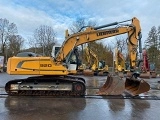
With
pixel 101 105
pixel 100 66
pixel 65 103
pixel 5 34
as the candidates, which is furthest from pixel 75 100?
pixel 5 34

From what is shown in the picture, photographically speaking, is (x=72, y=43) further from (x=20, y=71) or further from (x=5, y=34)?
(x=5, y=34)

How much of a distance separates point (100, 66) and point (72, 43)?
24.2m

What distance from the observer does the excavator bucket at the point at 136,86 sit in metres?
12.0

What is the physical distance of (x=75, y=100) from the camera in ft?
35.9

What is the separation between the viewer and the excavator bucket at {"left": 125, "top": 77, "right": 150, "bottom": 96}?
12.0 metres

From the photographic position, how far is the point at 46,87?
12.0 m

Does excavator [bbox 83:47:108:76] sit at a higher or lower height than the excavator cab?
higher

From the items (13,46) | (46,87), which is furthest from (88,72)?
(13,46)

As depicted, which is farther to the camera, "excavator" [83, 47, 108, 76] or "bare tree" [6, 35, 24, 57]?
"bare tree" [6, 35, 24, 57]

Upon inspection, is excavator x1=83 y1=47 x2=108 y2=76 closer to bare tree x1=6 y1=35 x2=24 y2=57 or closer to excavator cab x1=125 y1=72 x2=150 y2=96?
excavator cab x1=125 y1=72 x2=150 y2=96

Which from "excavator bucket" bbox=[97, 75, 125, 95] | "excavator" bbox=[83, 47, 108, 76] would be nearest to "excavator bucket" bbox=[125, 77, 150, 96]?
"excavator bucket" bbox=[97, 75, 125, 95]

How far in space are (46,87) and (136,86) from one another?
4359mm

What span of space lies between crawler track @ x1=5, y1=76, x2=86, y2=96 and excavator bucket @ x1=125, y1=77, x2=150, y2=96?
248cm

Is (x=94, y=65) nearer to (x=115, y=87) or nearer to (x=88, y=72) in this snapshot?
(x=88, y=72)
